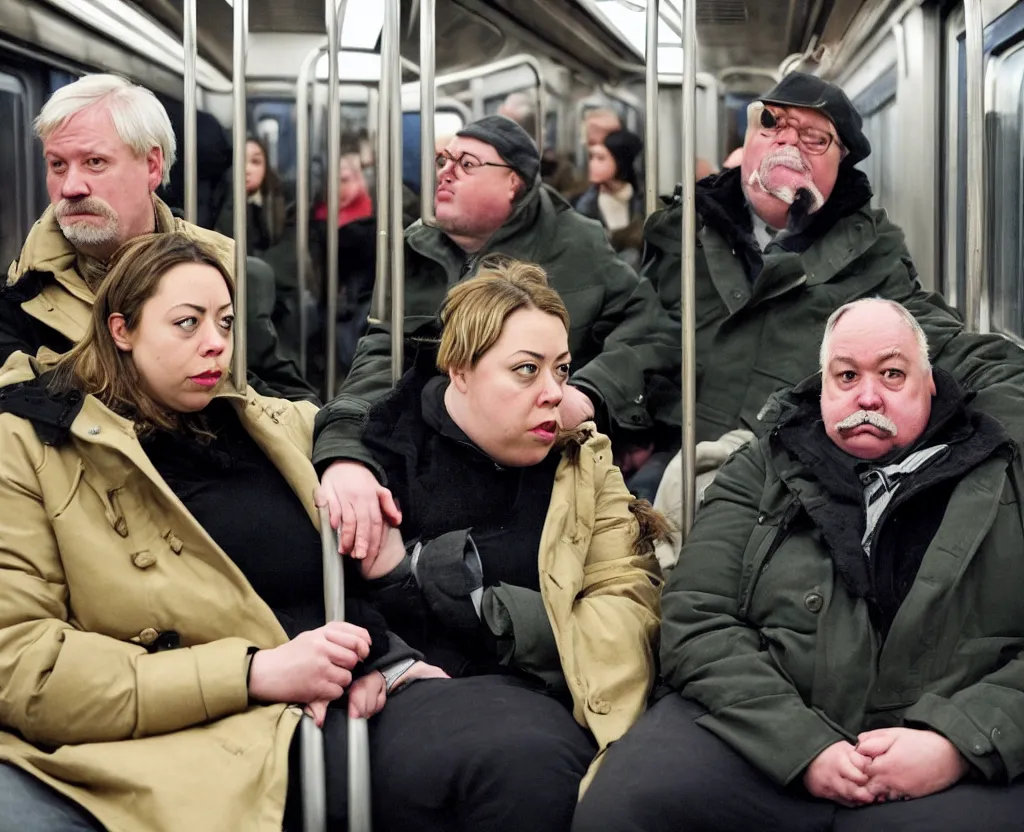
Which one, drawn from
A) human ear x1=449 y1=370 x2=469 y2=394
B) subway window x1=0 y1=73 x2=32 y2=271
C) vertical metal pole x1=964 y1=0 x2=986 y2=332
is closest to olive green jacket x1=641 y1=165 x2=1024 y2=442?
vertical metal pole x1=964 y1=0 x2=986 y2=332

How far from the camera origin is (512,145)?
3.98 m

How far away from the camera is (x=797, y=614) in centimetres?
287

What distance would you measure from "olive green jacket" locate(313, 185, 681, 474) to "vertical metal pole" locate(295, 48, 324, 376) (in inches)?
22.1

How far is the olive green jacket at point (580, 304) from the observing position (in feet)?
12.0

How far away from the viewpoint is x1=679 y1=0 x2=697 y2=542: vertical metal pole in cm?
327

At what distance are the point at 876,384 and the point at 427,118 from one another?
53.4 inches

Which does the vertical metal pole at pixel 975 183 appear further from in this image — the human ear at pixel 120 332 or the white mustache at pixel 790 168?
the human ear at pixel 120 332

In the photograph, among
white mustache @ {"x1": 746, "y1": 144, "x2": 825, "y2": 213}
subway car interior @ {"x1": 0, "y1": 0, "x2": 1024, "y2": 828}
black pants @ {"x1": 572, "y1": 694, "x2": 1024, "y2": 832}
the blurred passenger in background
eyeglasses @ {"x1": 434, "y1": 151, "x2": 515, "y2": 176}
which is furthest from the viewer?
the blurred passenger in background

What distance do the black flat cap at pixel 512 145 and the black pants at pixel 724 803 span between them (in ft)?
5.68

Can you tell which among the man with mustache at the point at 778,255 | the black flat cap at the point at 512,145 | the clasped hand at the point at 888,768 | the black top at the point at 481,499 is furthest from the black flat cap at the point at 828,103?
the clasped hand at the point at 888,768

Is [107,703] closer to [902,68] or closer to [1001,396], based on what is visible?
[1001,396]

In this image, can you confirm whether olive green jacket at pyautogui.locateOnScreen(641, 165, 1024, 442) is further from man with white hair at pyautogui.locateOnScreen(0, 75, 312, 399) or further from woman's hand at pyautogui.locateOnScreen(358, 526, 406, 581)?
man with white hair at pyautogui.locateOnScreen(0, 75, 312, 399)

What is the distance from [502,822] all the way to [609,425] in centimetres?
126

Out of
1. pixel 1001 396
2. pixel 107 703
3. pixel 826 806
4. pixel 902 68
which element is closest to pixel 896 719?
pixel 826 806
